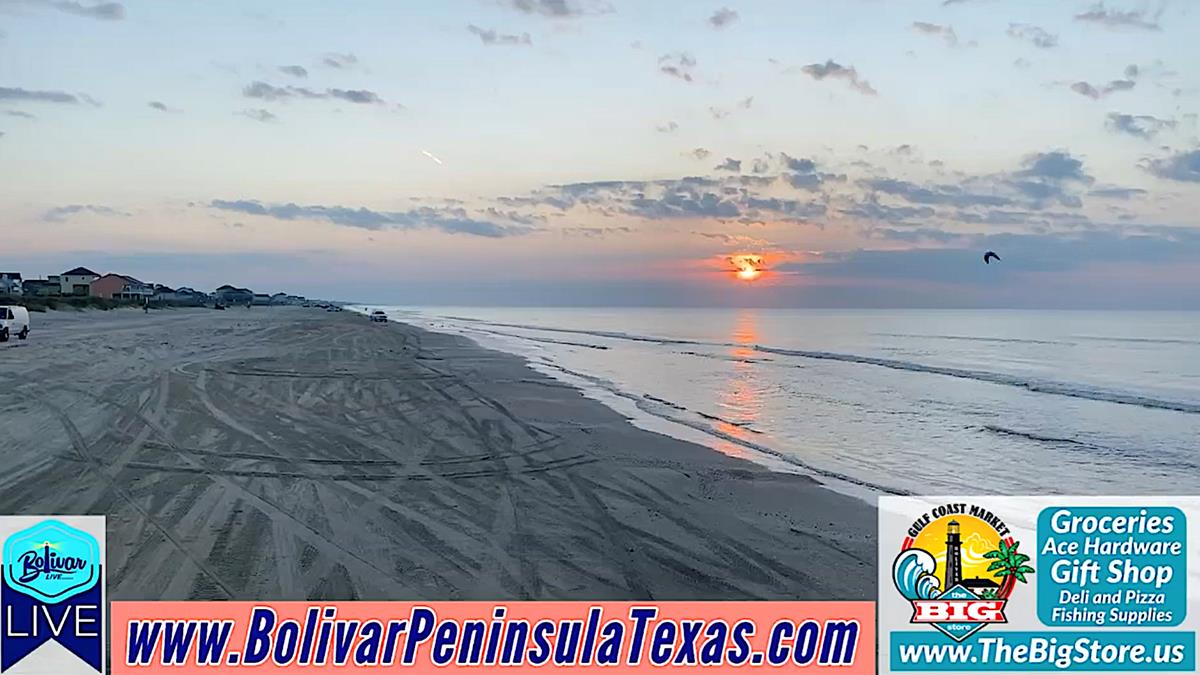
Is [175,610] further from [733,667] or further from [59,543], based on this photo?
[733,667]

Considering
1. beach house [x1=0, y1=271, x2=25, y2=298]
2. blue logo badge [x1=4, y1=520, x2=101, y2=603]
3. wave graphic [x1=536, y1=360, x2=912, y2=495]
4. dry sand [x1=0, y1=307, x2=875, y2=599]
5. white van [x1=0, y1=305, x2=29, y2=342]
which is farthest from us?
beach house [x1=0, y1=271, x2=25, y2=298]

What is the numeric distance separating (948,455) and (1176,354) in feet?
156

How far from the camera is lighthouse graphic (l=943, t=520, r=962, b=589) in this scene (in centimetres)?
579

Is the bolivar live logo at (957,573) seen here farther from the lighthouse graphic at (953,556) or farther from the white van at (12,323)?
the white van at (12,323)

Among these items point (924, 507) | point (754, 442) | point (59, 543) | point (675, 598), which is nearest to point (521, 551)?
point (675, 598)

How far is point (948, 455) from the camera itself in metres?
14.6

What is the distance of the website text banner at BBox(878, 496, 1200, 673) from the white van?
36.3 metres

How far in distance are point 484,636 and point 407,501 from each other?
3648 millimetres

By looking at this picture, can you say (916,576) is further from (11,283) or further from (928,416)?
(11,283)

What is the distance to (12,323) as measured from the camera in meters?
33.0

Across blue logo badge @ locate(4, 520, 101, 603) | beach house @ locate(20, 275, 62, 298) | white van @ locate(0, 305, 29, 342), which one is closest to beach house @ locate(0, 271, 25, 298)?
beach house @ locate(20, 275, 62, 298)

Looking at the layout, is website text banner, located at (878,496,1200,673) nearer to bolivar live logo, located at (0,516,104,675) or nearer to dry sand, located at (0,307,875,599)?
dry sand, located at (0,307,875,599)

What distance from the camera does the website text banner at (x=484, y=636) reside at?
5.18 meters

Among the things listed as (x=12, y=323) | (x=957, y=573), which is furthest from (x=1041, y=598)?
(x=12, y=323)
